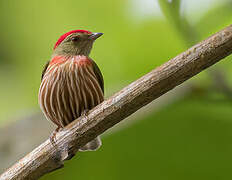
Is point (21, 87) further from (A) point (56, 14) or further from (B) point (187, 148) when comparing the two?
(B) point (187, 148)

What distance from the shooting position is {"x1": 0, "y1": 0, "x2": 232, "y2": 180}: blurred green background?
4.41 m

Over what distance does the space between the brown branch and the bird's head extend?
1.17 meters

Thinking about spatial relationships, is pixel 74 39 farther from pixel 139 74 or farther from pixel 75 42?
pixel 139 74

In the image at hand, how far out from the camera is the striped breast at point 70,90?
4148 millimetres

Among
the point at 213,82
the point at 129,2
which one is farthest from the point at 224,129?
the point at 129,2

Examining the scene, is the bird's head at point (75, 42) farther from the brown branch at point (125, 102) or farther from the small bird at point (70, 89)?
the brown branch at point (125, 102)

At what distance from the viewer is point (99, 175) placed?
4684mm

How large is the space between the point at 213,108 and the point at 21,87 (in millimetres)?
2695

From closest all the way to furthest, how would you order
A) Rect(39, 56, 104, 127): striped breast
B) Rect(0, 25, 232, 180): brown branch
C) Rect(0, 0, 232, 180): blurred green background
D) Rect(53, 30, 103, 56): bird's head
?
Rect(0, 25, 232, 180): brown branch → Rect(39, 56, 104, 127): striped breast → Rect(0, 0, 232, 180): blurred green background → Rect(53, 30, 103, 56): bird's head

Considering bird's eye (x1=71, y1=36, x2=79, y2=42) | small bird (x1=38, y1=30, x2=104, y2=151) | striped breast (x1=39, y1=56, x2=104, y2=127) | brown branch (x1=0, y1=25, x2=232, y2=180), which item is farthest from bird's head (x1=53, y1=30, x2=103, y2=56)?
brown branch (x1=0, y1=25, x2=232, y2=180)

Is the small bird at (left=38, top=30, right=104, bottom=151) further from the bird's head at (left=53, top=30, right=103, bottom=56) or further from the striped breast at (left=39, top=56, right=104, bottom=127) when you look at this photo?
the bird's head at (left=53, top=30, right=103, bottom=56)

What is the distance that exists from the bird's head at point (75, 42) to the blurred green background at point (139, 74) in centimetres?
72

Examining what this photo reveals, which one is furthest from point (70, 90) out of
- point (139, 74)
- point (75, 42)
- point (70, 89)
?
point (139, 74)

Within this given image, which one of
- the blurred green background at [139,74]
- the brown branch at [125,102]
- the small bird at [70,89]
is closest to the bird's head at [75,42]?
the small bird at [70,89]
